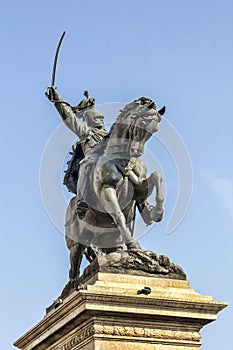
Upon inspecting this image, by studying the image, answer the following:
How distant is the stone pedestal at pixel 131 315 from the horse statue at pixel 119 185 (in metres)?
1.06

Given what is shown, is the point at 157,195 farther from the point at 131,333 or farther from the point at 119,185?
the point at 131,333

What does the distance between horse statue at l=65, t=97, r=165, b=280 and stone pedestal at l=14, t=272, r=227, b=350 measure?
3.49 feet

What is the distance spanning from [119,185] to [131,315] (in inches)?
104

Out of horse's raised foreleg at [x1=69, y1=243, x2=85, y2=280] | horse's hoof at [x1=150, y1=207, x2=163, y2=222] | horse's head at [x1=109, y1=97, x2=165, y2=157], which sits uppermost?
horse's head at [x1=109, y1=97, x2=165, y2=157]

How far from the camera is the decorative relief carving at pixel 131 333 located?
1444 centimetres

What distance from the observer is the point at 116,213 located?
15.7 m

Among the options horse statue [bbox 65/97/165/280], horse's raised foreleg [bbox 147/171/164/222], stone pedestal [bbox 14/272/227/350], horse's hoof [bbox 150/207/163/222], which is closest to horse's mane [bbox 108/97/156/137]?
horse statue [bbox 65/97/165/280]

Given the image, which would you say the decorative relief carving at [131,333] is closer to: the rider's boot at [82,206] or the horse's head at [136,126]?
the rider's boot at [82,206]

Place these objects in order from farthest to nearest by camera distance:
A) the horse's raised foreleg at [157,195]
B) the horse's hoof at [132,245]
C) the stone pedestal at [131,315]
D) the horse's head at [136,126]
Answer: the horse's raised foreleg at [157,195], the horse's head at [136,126], the horse's hoof at [132,245], the stone pedestal at [131,315]

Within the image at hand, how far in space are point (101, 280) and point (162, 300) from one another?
108cm

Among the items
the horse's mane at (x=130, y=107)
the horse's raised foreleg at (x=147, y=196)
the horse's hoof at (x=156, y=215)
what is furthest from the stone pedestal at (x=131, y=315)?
the horse's mane at (x=130, y=107)

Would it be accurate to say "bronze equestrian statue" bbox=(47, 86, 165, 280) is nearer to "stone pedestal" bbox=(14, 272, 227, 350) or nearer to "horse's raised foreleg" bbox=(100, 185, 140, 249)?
"horse's raised foreleg" bbox=(100, 185, 140, 249)

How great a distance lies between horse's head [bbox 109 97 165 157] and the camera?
52.1 ft

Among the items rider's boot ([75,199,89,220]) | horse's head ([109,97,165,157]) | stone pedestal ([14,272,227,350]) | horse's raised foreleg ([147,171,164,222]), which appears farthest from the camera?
rider's boot ([75,199,89,220])
